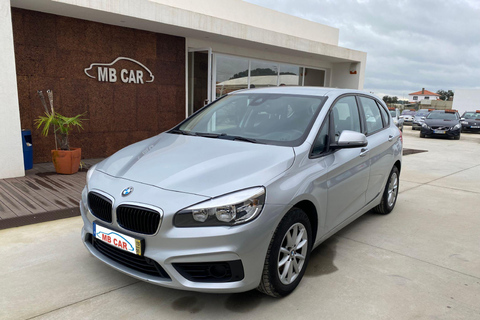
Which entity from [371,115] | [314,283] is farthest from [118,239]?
[371,115]

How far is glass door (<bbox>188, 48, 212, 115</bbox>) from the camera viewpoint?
973 cm

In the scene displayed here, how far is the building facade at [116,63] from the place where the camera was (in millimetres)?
6637

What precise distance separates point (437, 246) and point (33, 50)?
294 inches

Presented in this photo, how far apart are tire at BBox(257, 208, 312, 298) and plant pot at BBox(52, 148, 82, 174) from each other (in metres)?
4.90

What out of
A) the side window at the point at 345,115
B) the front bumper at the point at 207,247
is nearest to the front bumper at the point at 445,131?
the side window at the point at 345,115

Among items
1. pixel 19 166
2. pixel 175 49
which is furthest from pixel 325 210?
pixel 175 49

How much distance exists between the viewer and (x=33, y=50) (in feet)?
23.1

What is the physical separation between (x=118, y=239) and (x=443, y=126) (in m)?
19.5

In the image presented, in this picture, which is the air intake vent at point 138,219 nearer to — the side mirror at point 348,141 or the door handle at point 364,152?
the side mirror at point 348,141

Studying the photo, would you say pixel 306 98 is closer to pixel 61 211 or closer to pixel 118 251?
pixel 118 251

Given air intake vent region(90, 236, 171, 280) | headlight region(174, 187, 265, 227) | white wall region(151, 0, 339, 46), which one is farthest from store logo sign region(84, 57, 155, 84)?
headlight region(174, 187, 265, 227)

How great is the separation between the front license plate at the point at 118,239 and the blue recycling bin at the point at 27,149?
4.75 m

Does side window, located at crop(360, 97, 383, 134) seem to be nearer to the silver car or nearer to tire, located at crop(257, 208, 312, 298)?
the silver car

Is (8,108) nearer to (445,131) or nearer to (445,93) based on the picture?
(445,131)
